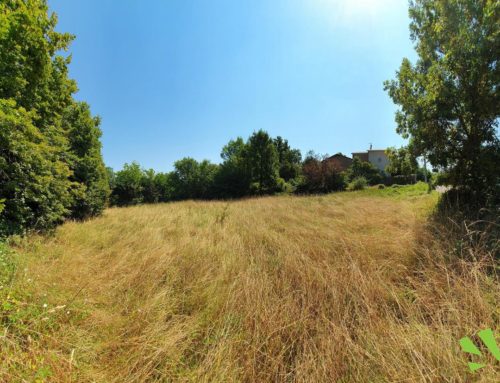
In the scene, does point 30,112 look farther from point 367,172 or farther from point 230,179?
point 367,172

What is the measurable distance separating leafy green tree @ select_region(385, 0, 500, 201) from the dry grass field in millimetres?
4297

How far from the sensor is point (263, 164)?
2320 centimetres

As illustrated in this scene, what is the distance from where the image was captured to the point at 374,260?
355cm

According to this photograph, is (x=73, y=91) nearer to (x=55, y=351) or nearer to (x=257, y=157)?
(x=55, y=351)

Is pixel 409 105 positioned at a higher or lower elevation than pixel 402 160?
higher

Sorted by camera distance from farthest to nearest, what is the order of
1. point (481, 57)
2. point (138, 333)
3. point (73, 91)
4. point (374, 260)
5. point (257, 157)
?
point (257, 157)
point (73, 91)
point (481, 57)
point (374, 260)
point (138, 333)

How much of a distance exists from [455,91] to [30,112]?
1011 centimetres

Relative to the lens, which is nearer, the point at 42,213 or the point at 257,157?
the point at 42,213

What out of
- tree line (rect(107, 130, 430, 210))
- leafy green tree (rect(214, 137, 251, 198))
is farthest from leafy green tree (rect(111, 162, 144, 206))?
leafy green tree (rect(214, 137, 251, 198))

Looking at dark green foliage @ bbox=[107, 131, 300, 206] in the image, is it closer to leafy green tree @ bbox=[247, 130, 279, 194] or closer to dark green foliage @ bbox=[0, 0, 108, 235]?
leafy green tree @ bbox=[247, 130, 279, 194]

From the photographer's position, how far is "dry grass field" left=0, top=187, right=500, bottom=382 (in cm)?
179

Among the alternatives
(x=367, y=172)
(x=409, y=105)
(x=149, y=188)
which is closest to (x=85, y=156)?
(x=409, y=105)

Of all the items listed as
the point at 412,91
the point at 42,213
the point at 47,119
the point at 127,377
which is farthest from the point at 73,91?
the point at 412,91

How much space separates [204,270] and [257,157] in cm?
2014
